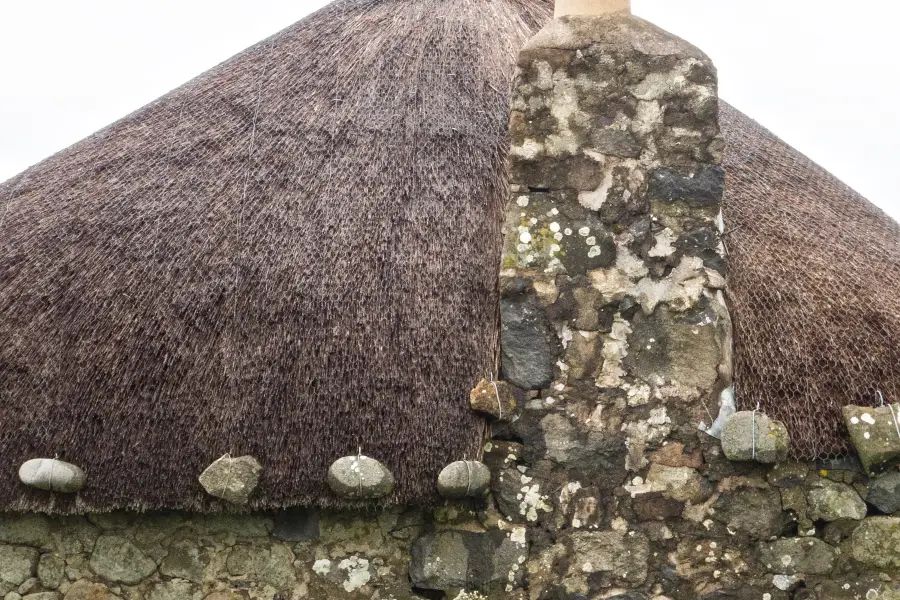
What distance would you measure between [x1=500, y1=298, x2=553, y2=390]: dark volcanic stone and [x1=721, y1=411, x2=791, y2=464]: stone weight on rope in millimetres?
832

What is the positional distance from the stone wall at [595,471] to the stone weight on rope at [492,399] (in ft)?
0.19

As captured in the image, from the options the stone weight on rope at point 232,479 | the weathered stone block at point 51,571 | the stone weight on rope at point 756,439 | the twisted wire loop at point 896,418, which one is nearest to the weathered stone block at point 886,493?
the twisted wire loop at point 896,418

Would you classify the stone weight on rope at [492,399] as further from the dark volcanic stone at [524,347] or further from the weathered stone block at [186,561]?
the weathered stone block at [186,561]

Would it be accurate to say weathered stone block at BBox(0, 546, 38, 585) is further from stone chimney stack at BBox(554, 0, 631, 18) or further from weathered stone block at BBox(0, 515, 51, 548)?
stone chimney stack at BBox(554, 0, 631, 18)

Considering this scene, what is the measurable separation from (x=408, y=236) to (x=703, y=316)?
56.4 inches

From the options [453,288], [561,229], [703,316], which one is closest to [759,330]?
[703,316]

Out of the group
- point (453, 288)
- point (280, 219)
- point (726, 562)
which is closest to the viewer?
point (726, 562)

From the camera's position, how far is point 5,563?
452cm

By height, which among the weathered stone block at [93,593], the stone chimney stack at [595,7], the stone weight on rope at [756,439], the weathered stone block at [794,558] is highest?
the stone chimney stack at [595,7]

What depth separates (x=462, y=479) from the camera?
163 inches

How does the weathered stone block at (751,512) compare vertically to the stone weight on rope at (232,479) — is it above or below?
below

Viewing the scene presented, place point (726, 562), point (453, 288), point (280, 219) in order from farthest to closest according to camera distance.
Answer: point (280, 219) < point (453, 288) < point (726, 562)

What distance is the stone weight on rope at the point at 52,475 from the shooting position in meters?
4.27

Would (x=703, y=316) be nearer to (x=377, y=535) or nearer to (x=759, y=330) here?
(x=759, y=330)
